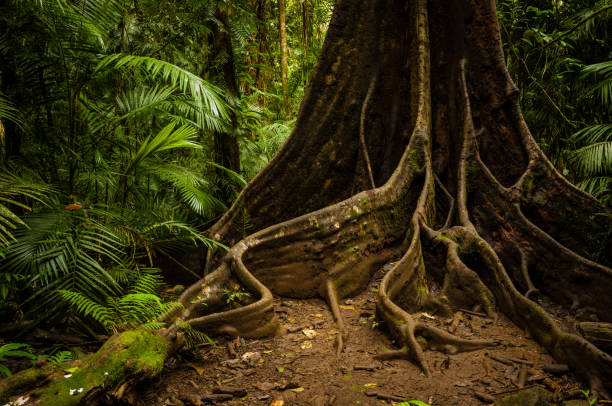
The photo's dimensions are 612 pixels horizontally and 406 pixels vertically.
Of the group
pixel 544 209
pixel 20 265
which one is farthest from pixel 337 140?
pixel 20 265

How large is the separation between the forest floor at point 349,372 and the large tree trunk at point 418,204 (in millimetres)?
127

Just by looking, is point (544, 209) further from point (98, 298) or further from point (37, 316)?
point (37, 316)

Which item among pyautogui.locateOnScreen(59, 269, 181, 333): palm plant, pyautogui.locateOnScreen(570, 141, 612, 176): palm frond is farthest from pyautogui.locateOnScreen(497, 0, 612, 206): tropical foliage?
pyautogui.locateOnScreen(59, 269, 181, 333): palm plant

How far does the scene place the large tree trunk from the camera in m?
2.95

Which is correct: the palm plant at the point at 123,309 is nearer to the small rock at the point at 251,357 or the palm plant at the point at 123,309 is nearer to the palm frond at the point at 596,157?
the small rock at the point at 251,357

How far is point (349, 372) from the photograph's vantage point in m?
2.38

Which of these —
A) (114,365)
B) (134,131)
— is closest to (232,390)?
(114,365)

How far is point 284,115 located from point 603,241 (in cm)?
877

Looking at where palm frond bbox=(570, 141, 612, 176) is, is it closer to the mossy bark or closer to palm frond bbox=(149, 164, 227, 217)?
palm frond bbox=(149, 164, 227, 217)

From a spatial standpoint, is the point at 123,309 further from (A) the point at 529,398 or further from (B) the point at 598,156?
(B) the point at 598,156

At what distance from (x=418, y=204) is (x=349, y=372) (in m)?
2.07

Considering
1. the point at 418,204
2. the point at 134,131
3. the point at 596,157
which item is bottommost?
the point at 418,204

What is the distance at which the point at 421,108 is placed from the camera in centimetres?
433

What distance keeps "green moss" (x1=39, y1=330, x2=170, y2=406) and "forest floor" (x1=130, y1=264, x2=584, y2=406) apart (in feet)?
0.62
